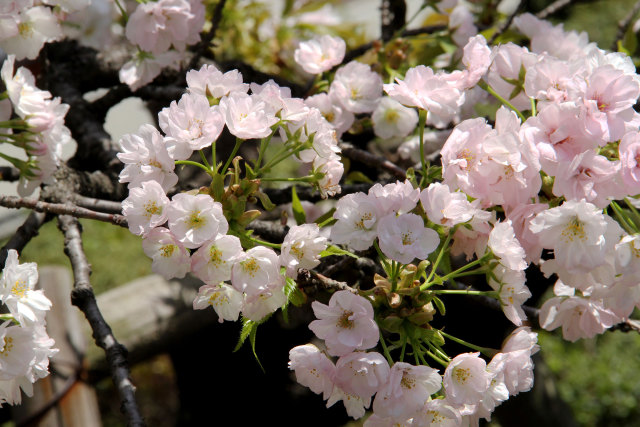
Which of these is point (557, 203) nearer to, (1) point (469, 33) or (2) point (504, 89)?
(2) point (504, 89)

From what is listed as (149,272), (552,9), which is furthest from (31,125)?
(149,272)

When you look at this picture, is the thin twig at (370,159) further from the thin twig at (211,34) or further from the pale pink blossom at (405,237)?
the pale pink blossom at (405,237)

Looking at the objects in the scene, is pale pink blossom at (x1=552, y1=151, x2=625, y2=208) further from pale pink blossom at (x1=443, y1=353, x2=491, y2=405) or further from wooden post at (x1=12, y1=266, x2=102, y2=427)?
wooden post at (x1=12, y1=266, x2=102, y2=427)

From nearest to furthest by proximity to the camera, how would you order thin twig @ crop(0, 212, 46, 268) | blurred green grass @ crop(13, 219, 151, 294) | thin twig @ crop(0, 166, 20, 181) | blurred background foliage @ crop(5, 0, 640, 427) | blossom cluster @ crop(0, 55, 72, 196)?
blossom cluster @ crop(0, 55, 72, 196)
thin twig @ crop(0, 212, 46, 268)
thin twig @ crop(0, 166, 20, 181)
blurred background foliage @ crop(5, 0, 640, 427)
blurred green grass @ crop(13, 219, 151, 294)

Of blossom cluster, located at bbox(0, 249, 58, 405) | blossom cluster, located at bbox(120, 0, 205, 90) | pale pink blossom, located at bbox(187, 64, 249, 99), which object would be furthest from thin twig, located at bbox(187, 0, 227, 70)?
blossom cluster, located at bbox(0, 249, 58, 405)

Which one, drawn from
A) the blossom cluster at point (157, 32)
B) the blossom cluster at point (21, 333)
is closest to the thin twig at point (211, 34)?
the blossom cluster at point (157, 32)

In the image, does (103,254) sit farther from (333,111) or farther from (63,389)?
(333,111)
